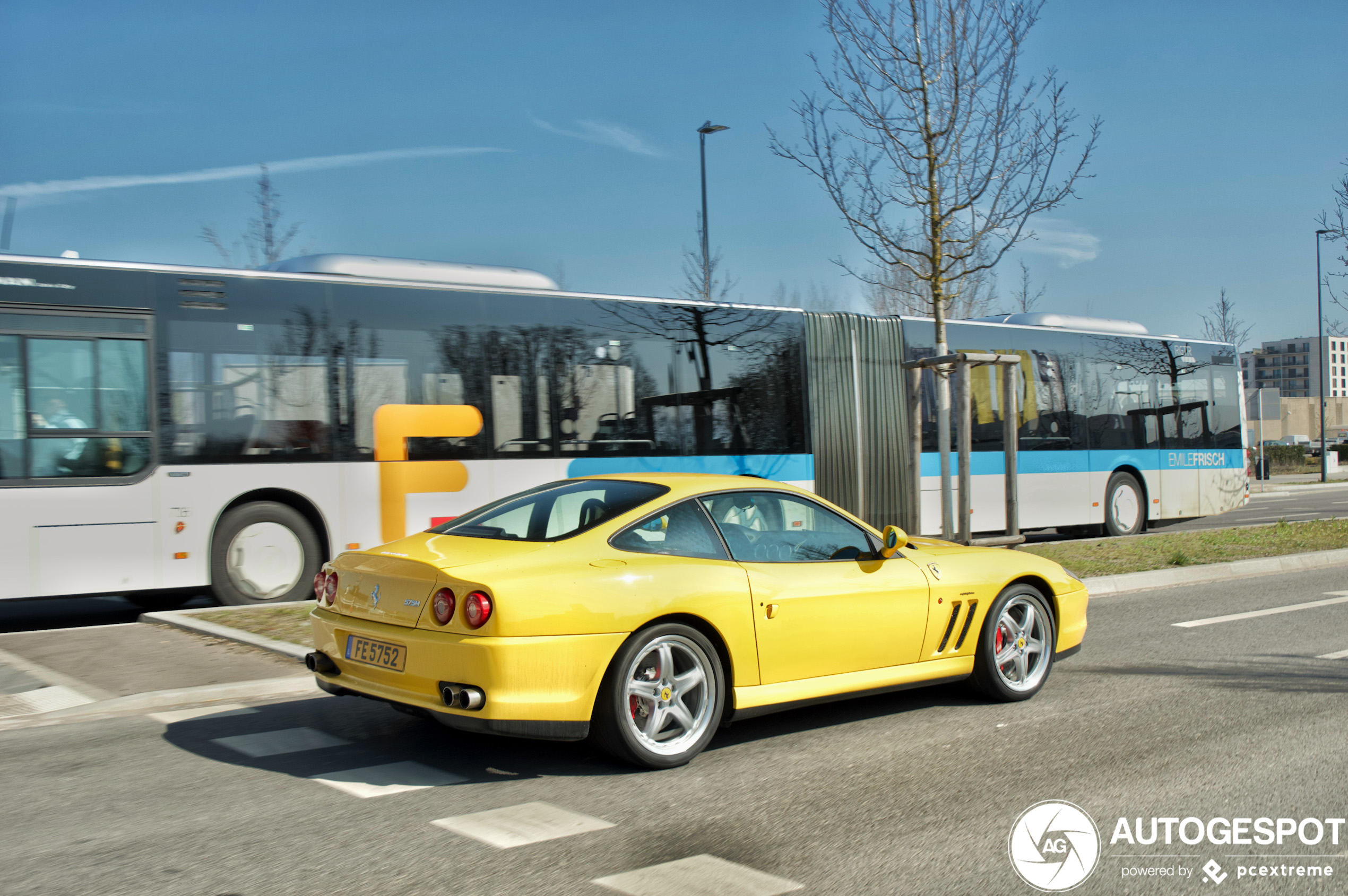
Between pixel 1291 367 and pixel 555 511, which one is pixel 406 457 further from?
pixel 1291 367

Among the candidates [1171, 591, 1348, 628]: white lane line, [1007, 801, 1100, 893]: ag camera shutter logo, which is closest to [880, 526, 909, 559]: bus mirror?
[1007, 801, 1100, 893]: ag camera shutter logo

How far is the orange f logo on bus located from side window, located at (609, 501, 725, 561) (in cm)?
623

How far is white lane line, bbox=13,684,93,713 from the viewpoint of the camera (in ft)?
20.9

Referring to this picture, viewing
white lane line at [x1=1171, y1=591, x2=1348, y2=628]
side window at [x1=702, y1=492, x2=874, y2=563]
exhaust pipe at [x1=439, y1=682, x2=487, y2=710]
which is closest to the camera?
exhaust pipe at [x1=439, y1=682, x2=487, y2=710]

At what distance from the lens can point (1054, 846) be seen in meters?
4.12

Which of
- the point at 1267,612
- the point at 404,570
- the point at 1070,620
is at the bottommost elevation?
the point at 1267,612

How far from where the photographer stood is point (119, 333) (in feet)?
32.9

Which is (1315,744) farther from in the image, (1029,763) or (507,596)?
(507,596)

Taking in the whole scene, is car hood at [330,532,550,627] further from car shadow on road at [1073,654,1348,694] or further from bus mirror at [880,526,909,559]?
car shadow on road at [1073,654,1348,694]

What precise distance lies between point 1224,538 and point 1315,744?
11591mm

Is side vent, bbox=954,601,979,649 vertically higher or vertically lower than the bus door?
lower

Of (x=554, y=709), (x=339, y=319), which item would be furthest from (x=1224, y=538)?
(x=554, y=709)

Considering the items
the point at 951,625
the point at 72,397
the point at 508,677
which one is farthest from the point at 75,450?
the point at 951,625

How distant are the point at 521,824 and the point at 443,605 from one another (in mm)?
1017
